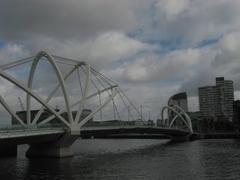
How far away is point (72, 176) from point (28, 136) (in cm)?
1809

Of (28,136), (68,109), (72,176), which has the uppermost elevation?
(68,109)

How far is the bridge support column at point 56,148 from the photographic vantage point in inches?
3179

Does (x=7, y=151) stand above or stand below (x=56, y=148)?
below

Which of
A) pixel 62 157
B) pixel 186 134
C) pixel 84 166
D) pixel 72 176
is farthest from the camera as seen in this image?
pixel 186 134

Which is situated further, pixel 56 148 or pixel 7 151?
pixel 7 151

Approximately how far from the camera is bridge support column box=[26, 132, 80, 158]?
8075 centimetres

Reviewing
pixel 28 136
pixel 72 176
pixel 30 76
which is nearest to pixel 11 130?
pixel 28 136

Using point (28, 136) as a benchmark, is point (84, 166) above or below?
below

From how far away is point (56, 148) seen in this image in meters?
81.5

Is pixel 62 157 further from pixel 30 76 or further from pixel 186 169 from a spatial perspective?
pixel 186 169

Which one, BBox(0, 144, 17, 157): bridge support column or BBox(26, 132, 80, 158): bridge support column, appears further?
BBox(0, 144, 17, 157): bridge support column

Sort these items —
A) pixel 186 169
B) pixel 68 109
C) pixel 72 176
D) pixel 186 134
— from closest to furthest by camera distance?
pixel 72 176, pixel 186 169, pixel 68 109, pixel 186 134

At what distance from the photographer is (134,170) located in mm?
58906

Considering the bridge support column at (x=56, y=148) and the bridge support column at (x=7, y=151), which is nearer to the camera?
the bridge support column at (x=56, y=148)
